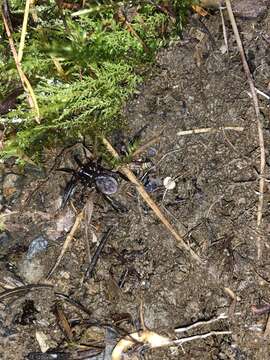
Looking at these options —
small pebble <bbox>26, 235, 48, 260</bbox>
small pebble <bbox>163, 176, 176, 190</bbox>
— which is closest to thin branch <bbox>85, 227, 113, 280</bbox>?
small pebble <bbox>26, 235, 48, 260</bbox>

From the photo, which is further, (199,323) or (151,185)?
(151,185)

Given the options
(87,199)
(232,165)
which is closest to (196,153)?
(232,165)

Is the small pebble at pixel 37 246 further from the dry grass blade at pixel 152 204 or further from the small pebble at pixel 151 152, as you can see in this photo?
the small pebble at pixel 151 152

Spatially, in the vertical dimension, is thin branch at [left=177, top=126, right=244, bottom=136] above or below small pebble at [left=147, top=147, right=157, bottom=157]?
above

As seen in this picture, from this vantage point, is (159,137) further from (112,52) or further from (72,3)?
(72,3)

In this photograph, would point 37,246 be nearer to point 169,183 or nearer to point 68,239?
point 68,239

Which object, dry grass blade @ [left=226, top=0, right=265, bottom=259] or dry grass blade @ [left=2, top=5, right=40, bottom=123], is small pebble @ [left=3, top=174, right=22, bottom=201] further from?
dry grass blade @ [left=226, top=0, right=265, bottom=259]

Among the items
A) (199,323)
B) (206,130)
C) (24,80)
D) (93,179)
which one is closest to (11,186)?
(93,179)

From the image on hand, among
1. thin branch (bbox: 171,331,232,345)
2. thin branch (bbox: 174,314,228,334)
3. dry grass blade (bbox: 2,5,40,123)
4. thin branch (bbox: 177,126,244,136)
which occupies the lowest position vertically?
thin branch (bbox: 171,331,232,345)
